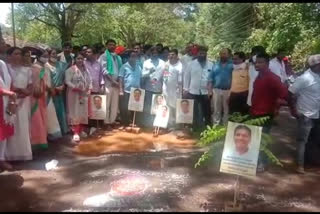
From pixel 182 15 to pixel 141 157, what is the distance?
44951 millimetres

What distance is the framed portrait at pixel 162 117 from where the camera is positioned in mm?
8789

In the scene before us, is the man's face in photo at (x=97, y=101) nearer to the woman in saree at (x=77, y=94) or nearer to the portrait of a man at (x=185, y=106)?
the woman in saree at (x=77, y=94)

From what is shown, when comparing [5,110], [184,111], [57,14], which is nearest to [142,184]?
[5,110]

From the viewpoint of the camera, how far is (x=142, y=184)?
537 cm

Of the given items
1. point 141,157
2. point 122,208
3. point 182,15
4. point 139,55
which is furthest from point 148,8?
point 122,208

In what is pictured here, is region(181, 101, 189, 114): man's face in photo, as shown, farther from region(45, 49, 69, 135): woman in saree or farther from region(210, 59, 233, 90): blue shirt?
region(45, 49, 69, 135): woman in saree

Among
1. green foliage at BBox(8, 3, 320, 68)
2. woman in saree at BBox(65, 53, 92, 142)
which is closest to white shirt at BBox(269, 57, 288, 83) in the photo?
green foliage at BBox(8, 3, 320, 68)

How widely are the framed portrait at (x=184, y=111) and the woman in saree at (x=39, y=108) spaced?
107 inches

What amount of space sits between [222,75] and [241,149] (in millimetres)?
4015

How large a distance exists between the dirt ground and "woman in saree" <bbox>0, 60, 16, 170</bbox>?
307 millimetres

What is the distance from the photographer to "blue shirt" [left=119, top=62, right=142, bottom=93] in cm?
909

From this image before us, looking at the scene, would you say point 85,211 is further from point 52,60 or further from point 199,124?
point 199,124

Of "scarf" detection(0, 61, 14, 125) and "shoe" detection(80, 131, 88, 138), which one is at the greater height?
"scarf" detection(0, 61, 14, 125)

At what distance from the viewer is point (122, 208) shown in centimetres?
450
